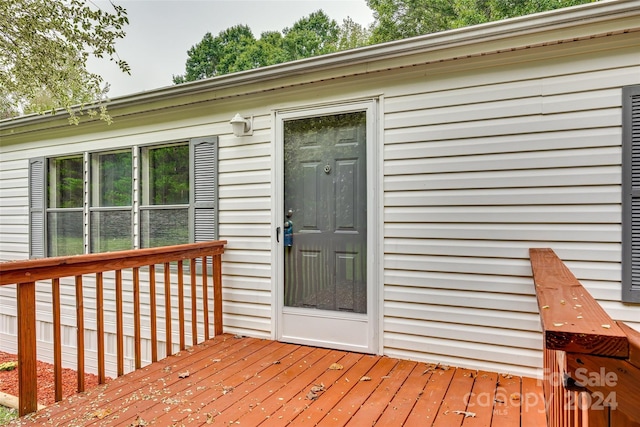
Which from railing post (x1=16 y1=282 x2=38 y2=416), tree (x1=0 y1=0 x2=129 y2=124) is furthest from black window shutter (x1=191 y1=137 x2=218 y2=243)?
railing post (x1=16 y1=282 x2=38 y2=416)

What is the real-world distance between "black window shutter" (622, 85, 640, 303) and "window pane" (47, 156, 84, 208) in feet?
17.9

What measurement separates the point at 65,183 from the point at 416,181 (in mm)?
4540

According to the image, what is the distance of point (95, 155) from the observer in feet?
14.9

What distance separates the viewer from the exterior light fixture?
11.5 feet

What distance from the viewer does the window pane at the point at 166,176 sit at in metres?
3.97

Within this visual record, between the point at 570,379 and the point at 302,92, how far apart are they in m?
3.00

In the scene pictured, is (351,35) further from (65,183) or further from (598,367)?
(598,367)

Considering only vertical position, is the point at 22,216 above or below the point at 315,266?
above

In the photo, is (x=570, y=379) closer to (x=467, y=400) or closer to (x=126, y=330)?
(x=467, y=400)

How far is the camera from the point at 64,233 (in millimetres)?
4785

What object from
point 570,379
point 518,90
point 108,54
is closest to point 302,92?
point 518,90

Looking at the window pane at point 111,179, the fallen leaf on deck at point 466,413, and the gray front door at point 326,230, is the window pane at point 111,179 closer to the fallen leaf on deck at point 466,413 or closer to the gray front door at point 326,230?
the gray front door at point 326,230

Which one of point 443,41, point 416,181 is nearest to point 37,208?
point 416,181

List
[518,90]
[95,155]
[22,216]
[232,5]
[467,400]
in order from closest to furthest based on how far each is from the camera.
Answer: [467,400]
[518,90]
[95,155]
[22,216]
[232,5]
